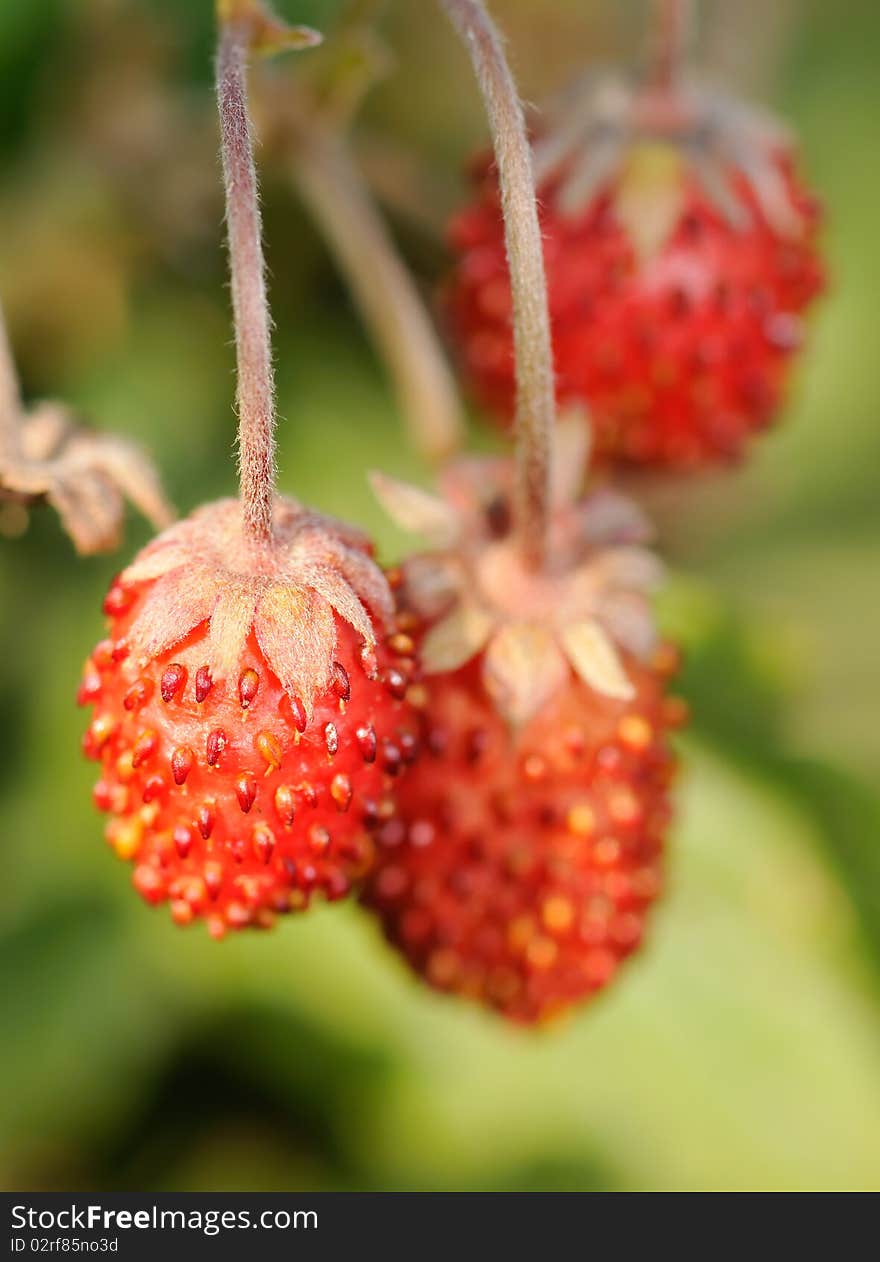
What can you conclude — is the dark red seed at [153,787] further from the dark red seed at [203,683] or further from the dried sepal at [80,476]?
the dried sepal at [80,476]

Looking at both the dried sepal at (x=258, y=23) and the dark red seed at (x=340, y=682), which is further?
the dried sepal at (x=258, y=23)

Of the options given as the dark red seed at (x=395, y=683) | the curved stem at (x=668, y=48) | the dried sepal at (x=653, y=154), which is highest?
the curved stem at (x=668, y=48)

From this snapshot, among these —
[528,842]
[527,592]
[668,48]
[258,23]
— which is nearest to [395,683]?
[527,592]

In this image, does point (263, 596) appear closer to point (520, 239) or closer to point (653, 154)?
point (520, 239)

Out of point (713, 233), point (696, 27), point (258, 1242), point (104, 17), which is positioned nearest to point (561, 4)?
point (696, 27)

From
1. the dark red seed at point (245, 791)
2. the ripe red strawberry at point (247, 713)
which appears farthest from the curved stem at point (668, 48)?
the dark red seed at point (245, 791)

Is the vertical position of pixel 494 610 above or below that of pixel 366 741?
above

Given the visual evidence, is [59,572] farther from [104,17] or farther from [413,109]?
[413,109]
